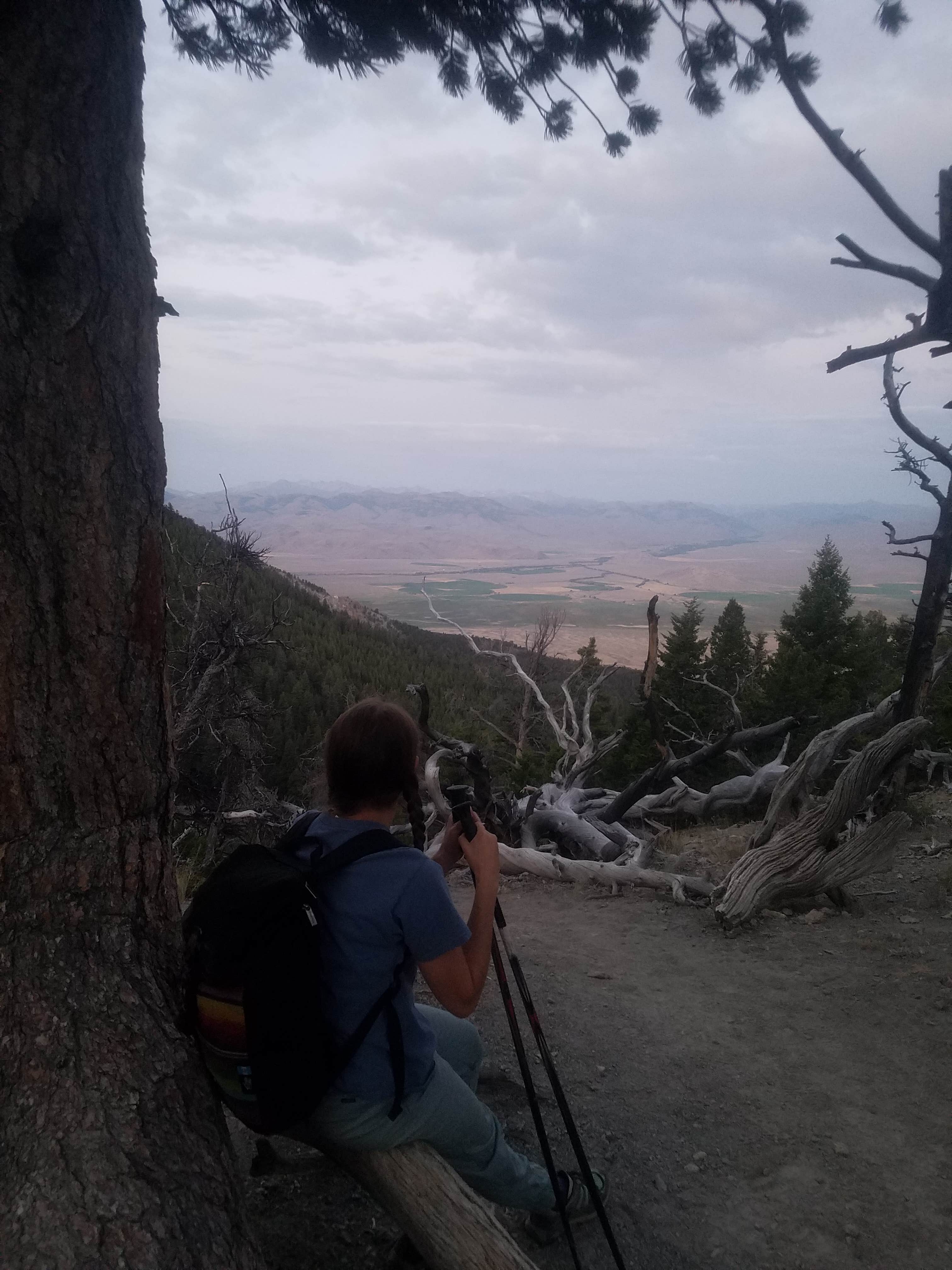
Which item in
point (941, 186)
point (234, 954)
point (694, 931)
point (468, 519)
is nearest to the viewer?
point (234, 954)

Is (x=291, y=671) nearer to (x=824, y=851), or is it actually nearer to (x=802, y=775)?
(x=802, y=775)

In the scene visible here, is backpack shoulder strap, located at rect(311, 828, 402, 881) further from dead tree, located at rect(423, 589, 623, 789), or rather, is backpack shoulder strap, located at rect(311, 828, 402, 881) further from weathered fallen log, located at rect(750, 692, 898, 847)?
dead tree, located at rect(423, 589, 623, 789)

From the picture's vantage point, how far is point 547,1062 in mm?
2555

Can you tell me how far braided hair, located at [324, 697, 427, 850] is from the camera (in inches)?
80.0

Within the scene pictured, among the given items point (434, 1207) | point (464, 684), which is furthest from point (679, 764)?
point (464, 684)

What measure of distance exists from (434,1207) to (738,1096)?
2.02 meters

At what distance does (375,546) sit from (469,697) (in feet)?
218

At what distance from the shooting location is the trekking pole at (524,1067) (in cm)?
222

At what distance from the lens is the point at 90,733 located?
199 cm

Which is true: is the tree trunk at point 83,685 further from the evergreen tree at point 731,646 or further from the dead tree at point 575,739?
the evergreen tree at point 731,646

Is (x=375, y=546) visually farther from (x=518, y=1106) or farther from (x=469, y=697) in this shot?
(x=518, y=1106)

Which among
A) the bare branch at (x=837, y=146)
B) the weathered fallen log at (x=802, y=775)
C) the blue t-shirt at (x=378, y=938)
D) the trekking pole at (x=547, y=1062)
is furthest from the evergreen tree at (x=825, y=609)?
the blue t-shirt at (x=378, y=938)

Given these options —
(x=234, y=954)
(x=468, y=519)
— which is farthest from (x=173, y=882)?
(x=468, y=519)

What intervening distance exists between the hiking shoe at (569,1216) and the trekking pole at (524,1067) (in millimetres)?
30
